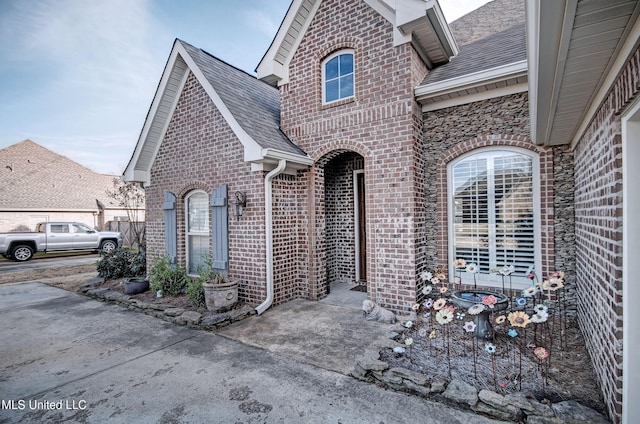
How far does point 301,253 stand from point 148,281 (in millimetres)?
3905

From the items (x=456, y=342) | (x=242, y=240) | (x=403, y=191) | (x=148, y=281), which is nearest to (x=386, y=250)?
(x=403, y=191)

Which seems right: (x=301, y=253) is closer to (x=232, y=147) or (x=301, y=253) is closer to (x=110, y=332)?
(x=232, y=147)

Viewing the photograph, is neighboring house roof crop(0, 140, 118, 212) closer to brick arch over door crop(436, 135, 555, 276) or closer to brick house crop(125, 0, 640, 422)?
brick house crop(125, 0, 640, 422)

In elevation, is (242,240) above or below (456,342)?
above

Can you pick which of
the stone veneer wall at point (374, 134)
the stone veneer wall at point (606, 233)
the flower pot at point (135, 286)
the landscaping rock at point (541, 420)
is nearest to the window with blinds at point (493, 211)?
the stone veneer wall at point (374, 134)

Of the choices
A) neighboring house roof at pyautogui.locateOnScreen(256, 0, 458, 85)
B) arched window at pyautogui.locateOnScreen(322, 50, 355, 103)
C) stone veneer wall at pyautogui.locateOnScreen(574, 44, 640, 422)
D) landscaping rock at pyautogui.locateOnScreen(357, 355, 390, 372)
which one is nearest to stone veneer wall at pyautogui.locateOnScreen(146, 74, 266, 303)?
neighboring house roof at pyautogui.locateOnScreen(256, 0, 458, 85)

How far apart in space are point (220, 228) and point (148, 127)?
3273mm

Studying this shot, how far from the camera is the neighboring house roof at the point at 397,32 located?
191 inches

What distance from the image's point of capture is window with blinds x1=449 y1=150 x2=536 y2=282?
4.78 metres

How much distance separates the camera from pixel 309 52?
617cm

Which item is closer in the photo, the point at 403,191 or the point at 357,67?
the point at 403,191

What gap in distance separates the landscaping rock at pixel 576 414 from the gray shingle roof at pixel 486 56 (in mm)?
4428

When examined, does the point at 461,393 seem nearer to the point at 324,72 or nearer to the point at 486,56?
the point at 486,56

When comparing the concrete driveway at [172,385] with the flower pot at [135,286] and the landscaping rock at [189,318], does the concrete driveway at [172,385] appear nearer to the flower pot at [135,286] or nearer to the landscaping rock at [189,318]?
the landscaping rock at [189,318]
